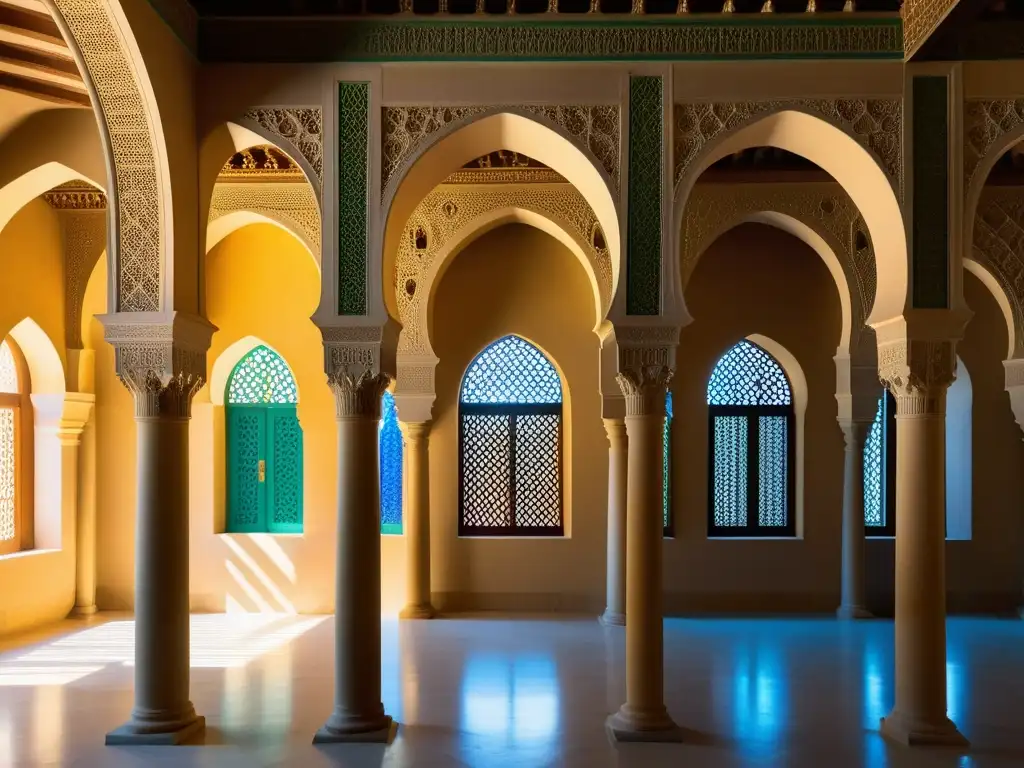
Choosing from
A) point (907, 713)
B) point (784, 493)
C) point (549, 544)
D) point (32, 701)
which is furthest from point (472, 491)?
point (907, 713)

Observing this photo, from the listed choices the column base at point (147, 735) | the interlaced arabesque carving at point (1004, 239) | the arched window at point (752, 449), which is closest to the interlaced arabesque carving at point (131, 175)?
the column base at point (147, 735)

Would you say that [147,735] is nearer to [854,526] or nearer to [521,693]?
[521,693]

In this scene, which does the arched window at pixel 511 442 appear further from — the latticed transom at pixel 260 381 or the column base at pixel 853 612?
the column base at pixel 853 612

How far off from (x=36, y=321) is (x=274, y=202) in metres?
3.06

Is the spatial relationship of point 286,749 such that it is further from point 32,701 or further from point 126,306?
point 126,306

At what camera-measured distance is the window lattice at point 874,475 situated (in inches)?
438

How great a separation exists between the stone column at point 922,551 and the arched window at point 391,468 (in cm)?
638

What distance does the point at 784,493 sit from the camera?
11086mm

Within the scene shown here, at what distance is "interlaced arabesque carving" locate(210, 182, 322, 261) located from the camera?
361 inches

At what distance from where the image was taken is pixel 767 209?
9289 millimetres

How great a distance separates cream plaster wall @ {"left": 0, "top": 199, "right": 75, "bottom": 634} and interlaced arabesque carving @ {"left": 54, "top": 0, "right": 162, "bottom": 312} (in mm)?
4007

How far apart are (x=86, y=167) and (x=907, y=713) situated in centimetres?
797

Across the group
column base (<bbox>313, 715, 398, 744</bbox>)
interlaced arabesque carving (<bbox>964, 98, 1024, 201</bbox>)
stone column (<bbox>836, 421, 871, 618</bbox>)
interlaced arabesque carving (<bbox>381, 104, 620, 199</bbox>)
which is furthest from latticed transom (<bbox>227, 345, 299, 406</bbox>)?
interlaced arabesque carving (<bbox>964, 98, 1024, 201</bbox>)

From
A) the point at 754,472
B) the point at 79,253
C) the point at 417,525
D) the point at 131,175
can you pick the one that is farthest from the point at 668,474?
the point at 79,253
